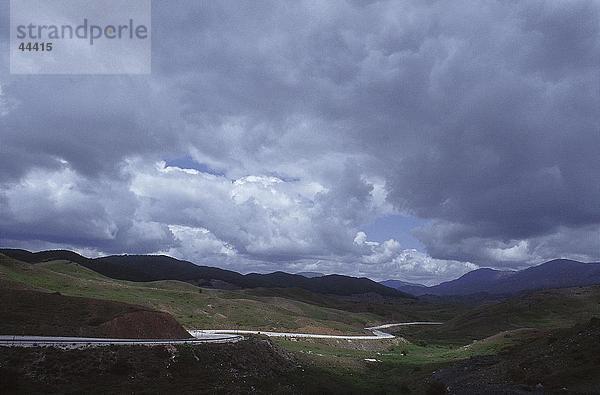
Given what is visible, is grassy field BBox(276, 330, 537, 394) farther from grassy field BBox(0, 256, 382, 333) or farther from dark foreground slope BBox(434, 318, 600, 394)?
grassy field BBox(0, 256, 382, 333)

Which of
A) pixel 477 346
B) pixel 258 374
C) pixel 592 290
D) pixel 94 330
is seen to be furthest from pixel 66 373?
pixel 592 290

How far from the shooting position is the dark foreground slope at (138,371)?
1529 inches

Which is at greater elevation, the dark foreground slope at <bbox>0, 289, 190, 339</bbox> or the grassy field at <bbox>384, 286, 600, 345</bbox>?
the dark foreground slope at <bbox>0, 289, 190, 339</bbox>

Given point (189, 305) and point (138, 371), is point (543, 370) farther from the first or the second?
point (189, 305)

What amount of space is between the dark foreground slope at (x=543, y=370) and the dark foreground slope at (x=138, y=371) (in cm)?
2155

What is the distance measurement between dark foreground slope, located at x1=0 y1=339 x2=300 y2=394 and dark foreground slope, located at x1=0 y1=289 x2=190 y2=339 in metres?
9.84

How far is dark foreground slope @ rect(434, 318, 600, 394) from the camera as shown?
45.3 m

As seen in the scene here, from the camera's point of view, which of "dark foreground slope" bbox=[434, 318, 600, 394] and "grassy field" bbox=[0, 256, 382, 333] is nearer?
"dark foreground slope" bbox=[434, 318, 600, 394]

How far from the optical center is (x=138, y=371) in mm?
44875

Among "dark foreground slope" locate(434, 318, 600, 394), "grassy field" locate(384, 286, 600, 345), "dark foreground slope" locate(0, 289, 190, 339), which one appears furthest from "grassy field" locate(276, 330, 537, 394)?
"grassy field" locate(384, 286, 600, 345)

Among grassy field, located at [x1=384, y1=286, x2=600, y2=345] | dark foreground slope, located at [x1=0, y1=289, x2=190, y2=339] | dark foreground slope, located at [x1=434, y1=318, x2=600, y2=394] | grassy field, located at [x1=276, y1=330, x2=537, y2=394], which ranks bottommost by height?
grassy field, located at [x1=384, y1=286, x2=600, y2=345]

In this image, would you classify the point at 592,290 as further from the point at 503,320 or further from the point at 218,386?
the point at 218,386

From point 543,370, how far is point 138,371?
41754mm

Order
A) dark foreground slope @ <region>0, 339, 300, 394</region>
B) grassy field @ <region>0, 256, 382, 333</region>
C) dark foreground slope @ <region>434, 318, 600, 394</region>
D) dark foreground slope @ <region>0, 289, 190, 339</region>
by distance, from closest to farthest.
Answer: dark foreground slope @ <region>0, 339, 300, 394</region>
dark foreground slope @ <region>434, 318, 600, 394</region>
dark foreground slope @ <region>0, 289, 190, 339</region>
grassy field @ <region>0, 256, 382, 333</region>
